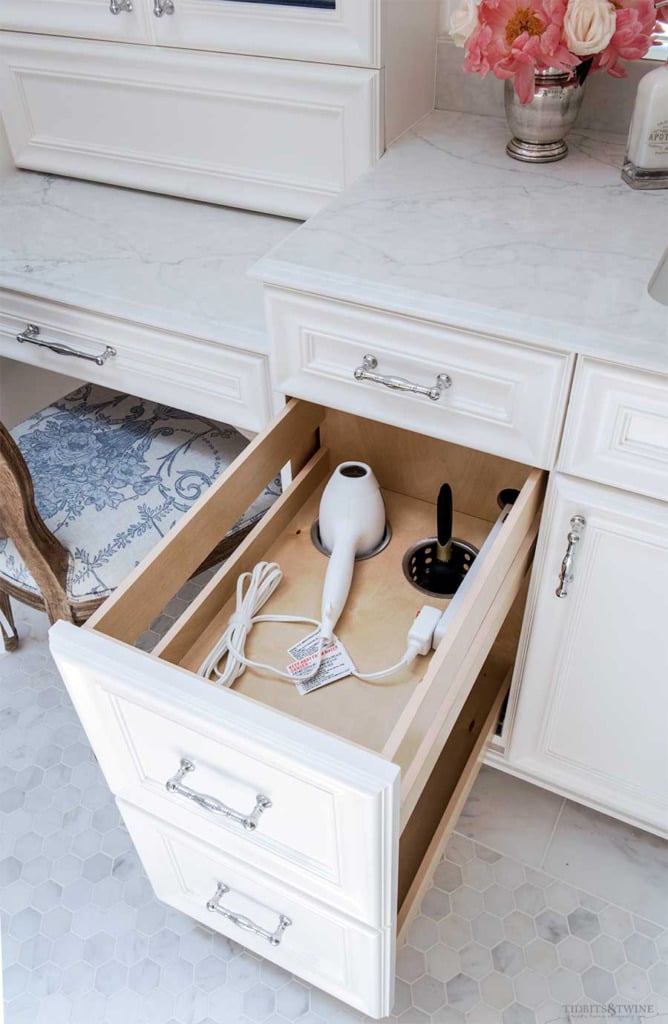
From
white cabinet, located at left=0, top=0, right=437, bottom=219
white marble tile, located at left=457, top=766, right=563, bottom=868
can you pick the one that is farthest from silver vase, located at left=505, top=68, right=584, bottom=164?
white marble tile, located at left=457, top=766, right=563, bottom=868

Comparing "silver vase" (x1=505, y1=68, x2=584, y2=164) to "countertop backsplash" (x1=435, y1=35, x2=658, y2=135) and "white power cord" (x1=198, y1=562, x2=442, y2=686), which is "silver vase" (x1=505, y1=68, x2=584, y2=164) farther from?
"white power cord" (x1=198, y1=562, x2=442, y2=686)

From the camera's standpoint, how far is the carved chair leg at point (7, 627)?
62.0 inches

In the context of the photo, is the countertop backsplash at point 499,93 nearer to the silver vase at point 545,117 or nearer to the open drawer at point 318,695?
the silver vase at point 545,117

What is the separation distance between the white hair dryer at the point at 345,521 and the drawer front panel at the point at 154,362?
0.18 meters

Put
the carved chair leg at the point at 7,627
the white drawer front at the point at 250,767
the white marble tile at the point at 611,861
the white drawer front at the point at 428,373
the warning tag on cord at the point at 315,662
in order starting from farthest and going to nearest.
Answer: the carved chair leg at the point at 7,627
the white marble tile at the point at 611,861
the warning tag on cord at the point at 315,662
the white drawer front at the point at 428,373
the white drawer front at the point at 250,767

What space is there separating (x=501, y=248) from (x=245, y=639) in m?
0.57

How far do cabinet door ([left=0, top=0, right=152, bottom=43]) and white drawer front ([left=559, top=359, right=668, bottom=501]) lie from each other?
0.94 m

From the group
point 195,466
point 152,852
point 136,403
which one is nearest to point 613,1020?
point 152,852

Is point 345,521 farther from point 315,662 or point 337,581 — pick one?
point 315,662

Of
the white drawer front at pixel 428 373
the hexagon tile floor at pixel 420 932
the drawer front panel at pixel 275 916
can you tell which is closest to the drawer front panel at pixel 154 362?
the white drawer front at pixel 428 373

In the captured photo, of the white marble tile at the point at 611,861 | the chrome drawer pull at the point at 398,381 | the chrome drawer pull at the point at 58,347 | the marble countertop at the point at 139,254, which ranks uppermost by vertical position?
the chrome drawer pull at the point at 398,381

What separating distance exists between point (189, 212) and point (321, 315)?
0.58m

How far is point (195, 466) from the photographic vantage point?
1.36 m

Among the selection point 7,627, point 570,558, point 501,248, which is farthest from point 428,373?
point 7,627
